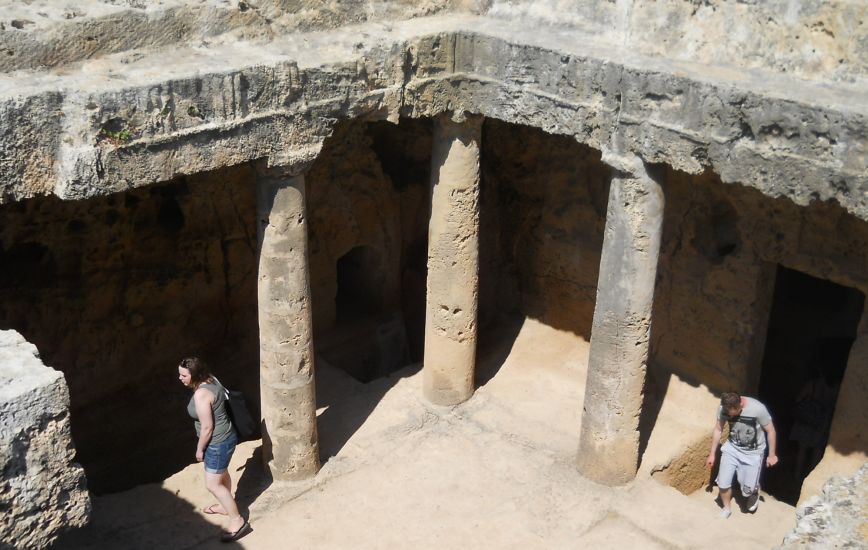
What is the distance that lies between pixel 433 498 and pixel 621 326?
2.22 m

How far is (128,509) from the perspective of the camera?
8.41 m

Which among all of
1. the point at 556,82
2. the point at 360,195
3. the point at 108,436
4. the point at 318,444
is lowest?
the point at 108,436

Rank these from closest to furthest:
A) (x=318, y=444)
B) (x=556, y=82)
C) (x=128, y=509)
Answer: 1. (x=556, y=82)
2. (x=128, y=509)
3. (x=318, y=444)

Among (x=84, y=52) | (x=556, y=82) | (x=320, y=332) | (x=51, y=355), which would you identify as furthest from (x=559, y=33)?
(x=51, y=355)

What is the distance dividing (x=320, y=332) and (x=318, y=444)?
251 centimetres

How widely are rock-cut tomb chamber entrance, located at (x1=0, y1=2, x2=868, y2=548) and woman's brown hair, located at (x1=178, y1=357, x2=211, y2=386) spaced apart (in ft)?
2.17

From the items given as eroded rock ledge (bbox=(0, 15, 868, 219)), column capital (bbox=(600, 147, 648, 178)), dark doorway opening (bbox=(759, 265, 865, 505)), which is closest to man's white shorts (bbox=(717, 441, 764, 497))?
dark doorway opening (bbox=(759, 265, 865, 505))

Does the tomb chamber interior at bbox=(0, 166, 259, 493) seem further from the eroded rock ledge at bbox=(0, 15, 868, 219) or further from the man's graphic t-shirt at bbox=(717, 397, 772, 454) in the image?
the man's graphic t-shirt at bbox=(717, 397, 772, 454)

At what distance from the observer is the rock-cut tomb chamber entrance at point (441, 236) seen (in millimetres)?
6828

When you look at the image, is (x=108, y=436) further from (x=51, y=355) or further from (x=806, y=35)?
(x=806, y=35)

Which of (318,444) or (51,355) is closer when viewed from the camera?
(318,444)

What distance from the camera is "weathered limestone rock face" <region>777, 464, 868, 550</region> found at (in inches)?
183

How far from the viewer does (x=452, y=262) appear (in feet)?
30.8

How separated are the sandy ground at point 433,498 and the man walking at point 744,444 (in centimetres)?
27
